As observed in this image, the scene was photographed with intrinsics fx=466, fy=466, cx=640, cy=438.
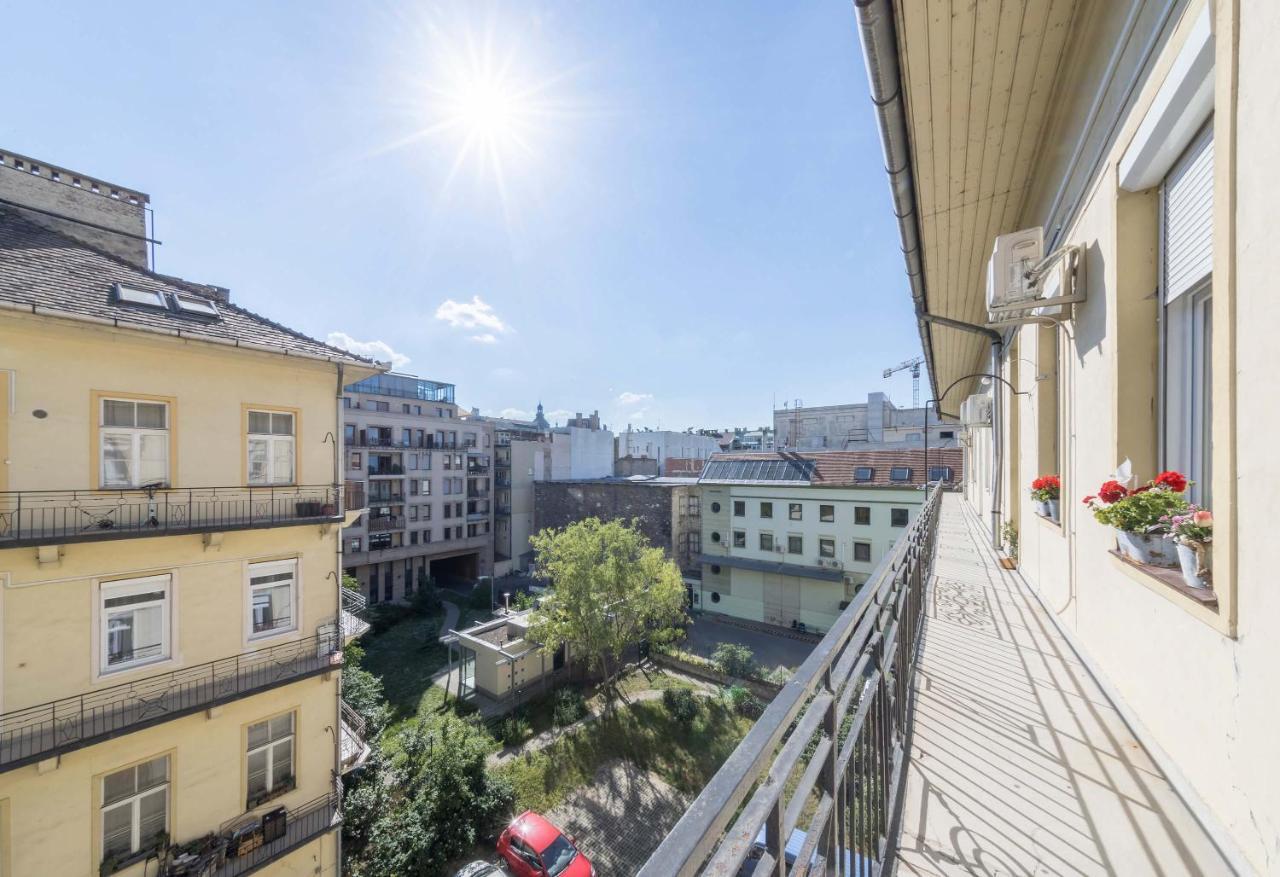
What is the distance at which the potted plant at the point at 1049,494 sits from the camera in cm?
431

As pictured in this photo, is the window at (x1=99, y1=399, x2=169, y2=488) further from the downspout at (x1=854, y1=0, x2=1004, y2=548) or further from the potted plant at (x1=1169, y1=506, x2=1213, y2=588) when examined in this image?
the potted plant at (x1=1169, y1=506, x2=1213, y2=588)

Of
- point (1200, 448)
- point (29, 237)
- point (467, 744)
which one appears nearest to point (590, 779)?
point (467, 744)

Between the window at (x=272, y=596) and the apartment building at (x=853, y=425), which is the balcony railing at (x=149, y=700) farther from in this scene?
the apartment building at (x=853, y=425)

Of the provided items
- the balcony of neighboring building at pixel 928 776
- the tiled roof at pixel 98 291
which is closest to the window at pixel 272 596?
the tiled roof at pixel 98 291

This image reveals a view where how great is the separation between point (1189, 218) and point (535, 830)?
38.0 feet

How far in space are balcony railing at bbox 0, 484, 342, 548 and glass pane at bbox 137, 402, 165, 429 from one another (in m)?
0.75

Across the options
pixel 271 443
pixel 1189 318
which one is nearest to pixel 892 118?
pixel 1189 318

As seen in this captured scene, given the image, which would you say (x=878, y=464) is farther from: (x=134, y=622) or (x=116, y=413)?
(x=116, y=413)

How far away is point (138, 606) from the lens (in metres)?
5.22

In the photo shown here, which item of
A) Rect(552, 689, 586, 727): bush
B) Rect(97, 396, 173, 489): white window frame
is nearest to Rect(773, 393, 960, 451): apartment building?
Rect(552, 689, 586, 727): bush

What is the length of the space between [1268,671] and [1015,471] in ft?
19.2

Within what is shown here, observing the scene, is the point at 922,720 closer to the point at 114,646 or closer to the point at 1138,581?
the point at 1138,581

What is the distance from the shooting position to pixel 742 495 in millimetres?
23734

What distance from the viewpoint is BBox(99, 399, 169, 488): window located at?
202 inches
